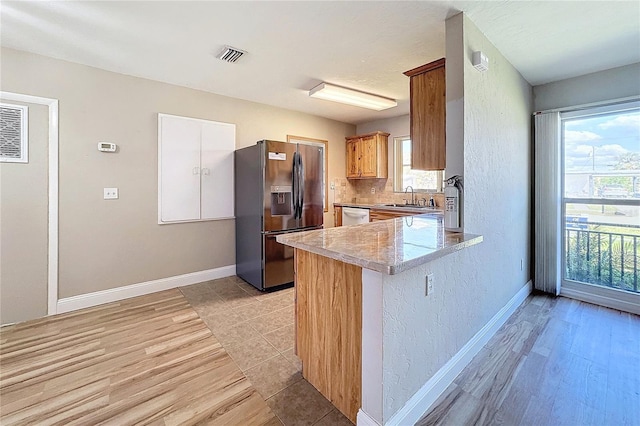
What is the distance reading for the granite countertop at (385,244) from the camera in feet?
3.80

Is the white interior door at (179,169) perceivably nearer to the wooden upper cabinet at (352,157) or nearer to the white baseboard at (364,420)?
the wooden upper cabinet at (352,157)

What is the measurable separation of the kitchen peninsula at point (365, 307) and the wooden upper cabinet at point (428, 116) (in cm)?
75

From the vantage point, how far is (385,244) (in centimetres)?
149

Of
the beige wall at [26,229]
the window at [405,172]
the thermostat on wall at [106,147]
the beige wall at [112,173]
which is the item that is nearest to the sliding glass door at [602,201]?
the window at [405,172]

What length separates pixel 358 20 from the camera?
2033mm

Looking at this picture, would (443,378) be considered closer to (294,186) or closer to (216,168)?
(294,186)

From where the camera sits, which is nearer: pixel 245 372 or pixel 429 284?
A: pixel 429 284

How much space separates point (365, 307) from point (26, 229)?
3302 mm

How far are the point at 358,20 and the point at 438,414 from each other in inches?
105

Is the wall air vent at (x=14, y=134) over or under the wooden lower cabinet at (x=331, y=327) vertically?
over

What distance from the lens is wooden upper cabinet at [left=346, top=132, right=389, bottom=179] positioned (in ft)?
15.9

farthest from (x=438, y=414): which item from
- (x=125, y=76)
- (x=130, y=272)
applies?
(x=125, y=76)

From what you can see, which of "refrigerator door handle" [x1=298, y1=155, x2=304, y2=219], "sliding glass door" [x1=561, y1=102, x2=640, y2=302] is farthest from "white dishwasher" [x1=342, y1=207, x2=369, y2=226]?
"sliding glass door" [x1=561, y1=102, x2=640, y2=302]

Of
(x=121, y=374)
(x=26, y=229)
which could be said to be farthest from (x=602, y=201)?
(x=26, y=229)
